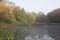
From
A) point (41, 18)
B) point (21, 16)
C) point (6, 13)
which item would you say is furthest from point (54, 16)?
point (6, 13)

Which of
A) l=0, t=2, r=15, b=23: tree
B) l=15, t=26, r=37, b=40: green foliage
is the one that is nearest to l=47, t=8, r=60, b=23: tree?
l=15, t=26, r=37, b=40: green foliage

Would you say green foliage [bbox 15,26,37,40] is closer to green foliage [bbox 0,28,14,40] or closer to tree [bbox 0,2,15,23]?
green foliage [bbox 0,28,14,40]

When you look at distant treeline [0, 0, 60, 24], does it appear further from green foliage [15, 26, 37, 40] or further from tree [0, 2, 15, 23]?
green foliage [15, 26, 37, 40]

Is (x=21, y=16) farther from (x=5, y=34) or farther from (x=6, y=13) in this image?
(x=5, y=34)

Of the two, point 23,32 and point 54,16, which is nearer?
point 54,16

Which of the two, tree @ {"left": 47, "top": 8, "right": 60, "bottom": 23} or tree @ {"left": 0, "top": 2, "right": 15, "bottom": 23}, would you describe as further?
tree @ {"left": 0, "top": 2, "right": 15, "bottom": 23}

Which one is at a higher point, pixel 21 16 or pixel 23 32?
pixel 21 16

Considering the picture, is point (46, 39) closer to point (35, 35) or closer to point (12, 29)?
point (35, 35)

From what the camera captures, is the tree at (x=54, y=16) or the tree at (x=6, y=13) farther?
the tree at (x=6, y=13)

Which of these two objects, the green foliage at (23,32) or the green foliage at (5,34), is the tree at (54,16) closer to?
the green foliage at (23,32)

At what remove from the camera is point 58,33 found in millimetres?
3592

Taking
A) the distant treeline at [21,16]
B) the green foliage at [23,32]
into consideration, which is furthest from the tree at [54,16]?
the green foliage at [23,32]

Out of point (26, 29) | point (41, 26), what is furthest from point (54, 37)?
point (26, 29)

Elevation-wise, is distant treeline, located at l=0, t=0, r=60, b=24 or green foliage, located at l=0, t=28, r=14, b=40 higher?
distant treeline, located at l=0, t=0, r=60, b=24
